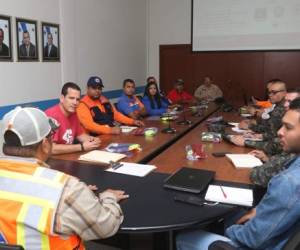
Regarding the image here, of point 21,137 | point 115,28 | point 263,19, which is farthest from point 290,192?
point 263,19

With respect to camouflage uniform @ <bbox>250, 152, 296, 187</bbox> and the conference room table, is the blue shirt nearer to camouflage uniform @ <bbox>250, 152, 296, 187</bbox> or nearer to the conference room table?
the conference room table

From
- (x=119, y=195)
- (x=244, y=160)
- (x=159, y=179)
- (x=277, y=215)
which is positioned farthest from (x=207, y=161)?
(x=277, y=215)

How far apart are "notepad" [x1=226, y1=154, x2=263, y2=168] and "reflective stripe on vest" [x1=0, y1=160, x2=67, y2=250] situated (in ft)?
4.43

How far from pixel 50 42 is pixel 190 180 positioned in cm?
366

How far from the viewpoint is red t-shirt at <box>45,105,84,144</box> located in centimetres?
264

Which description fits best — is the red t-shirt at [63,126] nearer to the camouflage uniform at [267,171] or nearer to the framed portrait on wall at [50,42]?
the camouflage uniform at [267,171]

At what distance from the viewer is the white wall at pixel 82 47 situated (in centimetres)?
412

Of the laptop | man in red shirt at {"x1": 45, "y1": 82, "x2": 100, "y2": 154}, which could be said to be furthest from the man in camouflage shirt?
man in red shirt at {"x1": 45, "y1": 82, "x2": 100, "y2": 154}

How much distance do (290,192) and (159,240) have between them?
99 centimetres

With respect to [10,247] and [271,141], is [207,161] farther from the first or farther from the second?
[10,247]

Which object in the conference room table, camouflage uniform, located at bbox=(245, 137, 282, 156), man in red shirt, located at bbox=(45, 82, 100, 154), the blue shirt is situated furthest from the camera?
the blue shirt

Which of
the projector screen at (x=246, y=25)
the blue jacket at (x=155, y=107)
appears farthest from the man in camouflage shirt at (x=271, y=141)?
the projector screen at (x=246, y=25)

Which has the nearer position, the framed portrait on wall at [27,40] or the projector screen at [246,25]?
the framed portrait on wall at [27,40]

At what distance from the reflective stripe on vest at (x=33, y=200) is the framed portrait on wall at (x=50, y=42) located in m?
3.81
